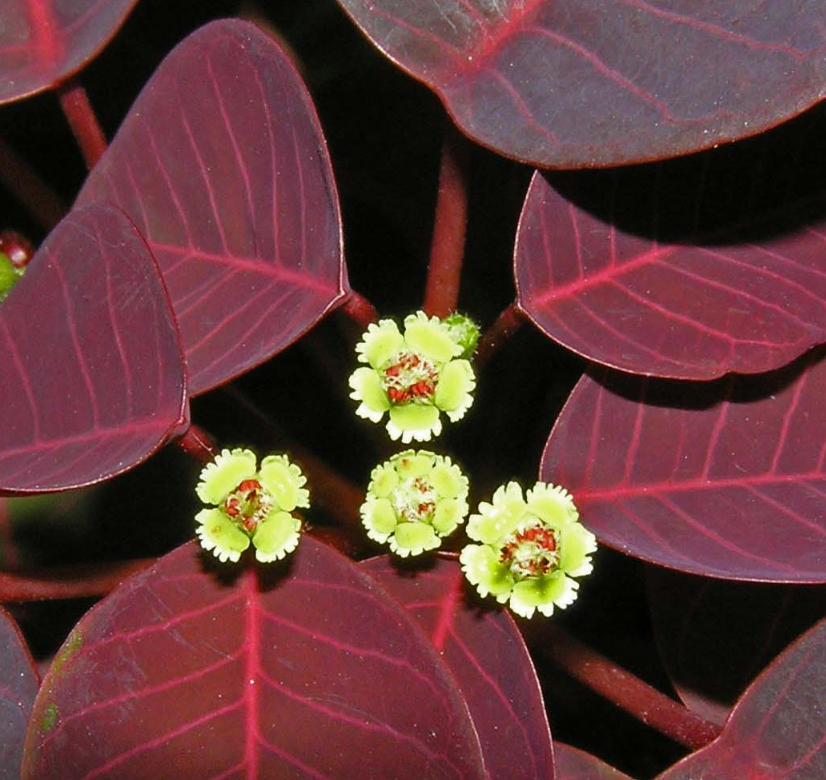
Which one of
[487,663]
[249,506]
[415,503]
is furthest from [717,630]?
[249,506]

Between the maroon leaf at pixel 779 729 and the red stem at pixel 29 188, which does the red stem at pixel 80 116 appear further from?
the maroon leaf at pixel 779 729

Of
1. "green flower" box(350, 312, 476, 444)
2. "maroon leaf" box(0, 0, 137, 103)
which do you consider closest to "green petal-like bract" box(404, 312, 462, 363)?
"green flower" box(350, 312, 476, 444)

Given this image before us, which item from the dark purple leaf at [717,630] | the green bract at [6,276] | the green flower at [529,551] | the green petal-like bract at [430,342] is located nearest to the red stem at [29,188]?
the green bract at [6,276]

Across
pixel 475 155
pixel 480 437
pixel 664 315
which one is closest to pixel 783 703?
pixel 664 315

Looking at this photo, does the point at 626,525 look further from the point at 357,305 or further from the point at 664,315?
the point at 357,305

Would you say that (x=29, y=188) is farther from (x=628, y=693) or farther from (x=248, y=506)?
(x=628, y=693)

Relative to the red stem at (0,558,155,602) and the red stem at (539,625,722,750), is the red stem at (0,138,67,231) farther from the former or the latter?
the red stem at (539,625,722,750)
